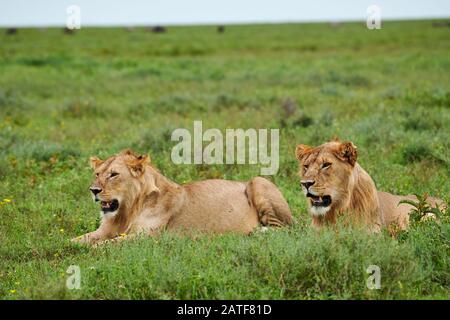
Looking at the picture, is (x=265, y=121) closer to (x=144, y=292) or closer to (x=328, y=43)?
(x=144, y=292)

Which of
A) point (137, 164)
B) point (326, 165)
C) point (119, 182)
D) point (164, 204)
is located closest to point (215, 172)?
point (164, 204)

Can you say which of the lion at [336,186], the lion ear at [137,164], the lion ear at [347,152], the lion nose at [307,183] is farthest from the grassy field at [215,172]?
the lion ear at [137,164]

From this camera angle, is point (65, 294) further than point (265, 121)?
No

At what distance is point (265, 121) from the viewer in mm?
15297

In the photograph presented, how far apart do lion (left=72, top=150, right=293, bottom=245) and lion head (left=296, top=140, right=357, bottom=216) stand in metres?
1.55

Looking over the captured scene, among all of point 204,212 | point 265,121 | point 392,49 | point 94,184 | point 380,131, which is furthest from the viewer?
point 392,49

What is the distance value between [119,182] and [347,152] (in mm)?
2627

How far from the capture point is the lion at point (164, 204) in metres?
7.90

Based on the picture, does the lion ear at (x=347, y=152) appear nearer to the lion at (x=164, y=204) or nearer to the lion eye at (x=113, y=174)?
the lion at (x=164, y=204)

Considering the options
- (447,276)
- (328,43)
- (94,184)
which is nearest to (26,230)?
(94,184)

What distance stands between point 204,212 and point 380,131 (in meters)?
5.82

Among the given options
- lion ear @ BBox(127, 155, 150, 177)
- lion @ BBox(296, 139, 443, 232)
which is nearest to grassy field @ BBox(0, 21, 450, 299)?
lion @ BBox(296, 139, 443, 232)

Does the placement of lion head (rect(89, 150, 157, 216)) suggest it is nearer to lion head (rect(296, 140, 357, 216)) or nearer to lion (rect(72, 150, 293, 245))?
lion (rect(72, 150, 293, 245))

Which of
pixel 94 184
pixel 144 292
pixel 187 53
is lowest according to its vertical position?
pixel 144 292
